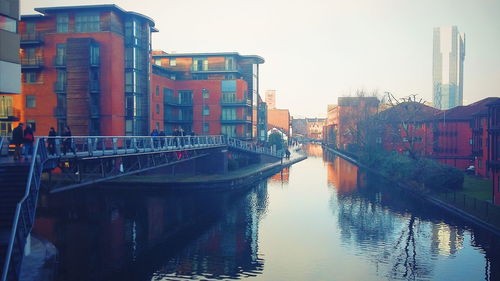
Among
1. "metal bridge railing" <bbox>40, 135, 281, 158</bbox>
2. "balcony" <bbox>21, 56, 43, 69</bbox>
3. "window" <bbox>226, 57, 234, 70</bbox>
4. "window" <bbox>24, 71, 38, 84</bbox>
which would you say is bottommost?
"metal bridge railing" <bbox>40, 135, 281, 158</bbox>

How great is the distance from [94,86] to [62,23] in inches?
317

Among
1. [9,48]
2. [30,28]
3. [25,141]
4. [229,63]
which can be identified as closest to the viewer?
[25,141]

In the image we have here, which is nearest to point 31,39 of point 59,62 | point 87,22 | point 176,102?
point 59,62

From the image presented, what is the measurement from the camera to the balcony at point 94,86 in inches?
Answer: 1849

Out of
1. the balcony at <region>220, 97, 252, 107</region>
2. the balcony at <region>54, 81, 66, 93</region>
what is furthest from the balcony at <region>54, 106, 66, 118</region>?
the balcony at <region>220, 97, 252, 107</region>

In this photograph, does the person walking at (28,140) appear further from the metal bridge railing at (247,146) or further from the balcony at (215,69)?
the balcony at (215,69)

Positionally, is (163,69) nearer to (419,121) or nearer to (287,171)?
(287,171)

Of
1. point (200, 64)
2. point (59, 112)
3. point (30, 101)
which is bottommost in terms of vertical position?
point (59, 112)

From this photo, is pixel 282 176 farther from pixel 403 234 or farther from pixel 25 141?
pixel 25 141

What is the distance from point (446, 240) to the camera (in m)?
24.8

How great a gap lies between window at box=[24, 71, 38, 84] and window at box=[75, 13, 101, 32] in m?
7.13

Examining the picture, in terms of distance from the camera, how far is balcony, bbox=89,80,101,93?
47.0 meters

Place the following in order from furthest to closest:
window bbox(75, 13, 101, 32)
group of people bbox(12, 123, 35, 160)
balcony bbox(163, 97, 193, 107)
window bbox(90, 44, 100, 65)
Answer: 1. balcony bbox(163, 97, 193, 107)
2. window bbox(75, 13, 101, 32)
3. window bbox(90, 44, 100, 65)
4. group of people bbox(12, 123, 35, 160)

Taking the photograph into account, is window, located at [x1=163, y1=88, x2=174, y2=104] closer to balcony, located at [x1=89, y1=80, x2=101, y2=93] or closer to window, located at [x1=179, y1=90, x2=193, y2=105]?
window, located at [x1=179, y1=90, x2=193, y2=105]
